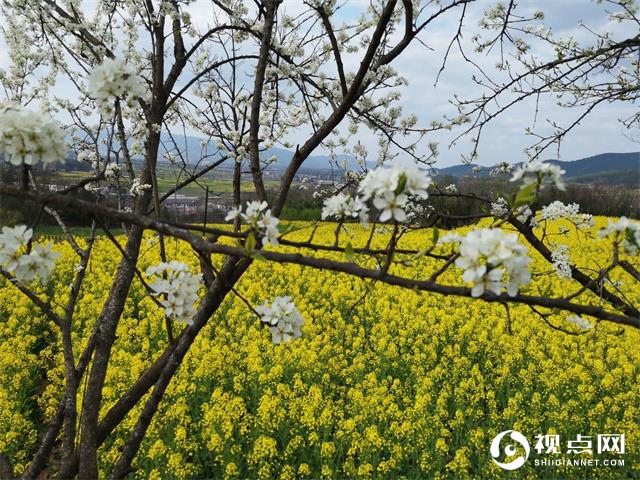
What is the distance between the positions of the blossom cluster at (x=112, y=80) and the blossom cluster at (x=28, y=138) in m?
0.18

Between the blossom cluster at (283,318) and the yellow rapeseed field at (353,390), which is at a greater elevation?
the blossom cluster at (283,318)

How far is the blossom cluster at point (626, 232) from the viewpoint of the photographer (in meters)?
1.07

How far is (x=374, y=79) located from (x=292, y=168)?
41.7 inches

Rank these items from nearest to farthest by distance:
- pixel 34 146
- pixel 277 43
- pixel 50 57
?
pixel 34 146
pixel 277 43
pixel 50 57

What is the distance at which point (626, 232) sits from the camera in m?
1.10

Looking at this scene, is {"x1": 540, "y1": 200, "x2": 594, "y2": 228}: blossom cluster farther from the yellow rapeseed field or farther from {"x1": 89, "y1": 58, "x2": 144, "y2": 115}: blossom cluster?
{"x1": 89, "y1": 58, "x2": 144, "y2": 115}: blossom cluster

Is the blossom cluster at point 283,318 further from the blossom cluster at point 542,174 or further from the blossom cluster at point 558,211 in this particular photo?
the blossom cluster at point 558,211

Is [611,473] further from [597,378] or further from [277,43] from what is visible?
[277,43]

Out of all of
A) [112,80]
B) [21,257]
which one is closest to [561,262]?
[112,80]

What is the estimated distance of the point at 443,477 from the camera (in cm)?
410

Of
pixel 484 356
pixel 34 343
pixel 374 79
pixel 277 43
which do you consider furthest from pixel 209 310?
pixel 34 343

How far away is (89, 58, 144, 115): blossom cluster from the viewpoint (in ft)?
3.74

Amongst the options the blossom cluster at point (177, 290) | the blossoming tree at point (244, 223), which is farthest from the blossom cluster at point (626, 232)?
the blossom cluster at point (177, 290)

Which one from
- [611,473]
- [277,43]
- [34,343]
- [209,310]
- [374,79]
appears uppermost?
[277,43]
